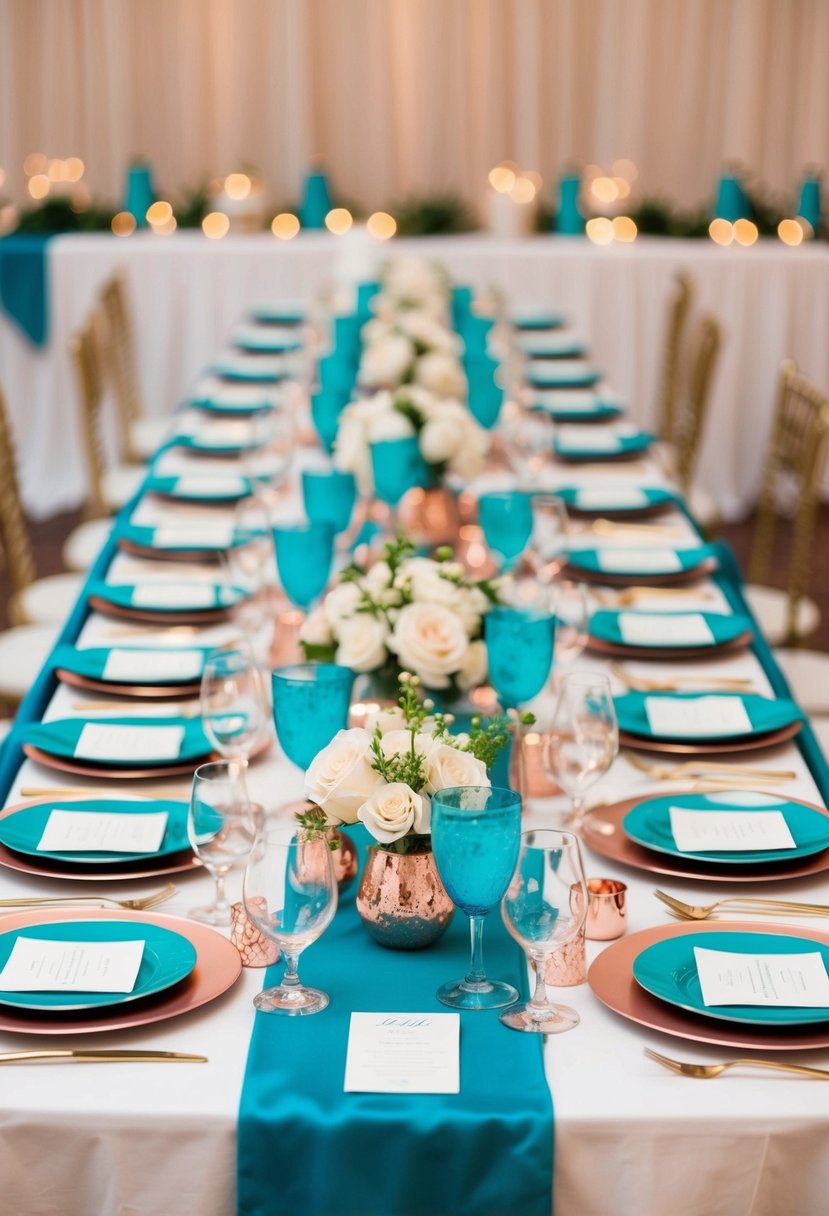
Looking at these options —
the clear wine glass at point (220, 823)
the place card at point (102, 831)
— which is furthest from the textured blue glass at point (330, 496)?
the clear wine glass at point (220, 823)

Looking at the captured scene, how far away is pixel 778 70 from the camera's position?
29.7 ft

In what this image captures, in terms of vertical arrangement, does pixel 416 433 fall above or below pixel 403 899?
above

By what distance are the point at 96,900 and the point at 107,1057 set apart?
0.96 feet

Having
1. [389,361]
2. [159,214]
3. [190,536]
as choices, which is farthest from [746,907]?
[159,214]

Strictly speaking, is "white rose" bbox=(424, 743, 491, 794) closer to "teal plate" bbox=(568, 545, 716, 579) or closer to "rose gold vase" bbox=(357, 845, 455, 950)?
"rose gold vase" bbox=(357, 845, 455, 950)

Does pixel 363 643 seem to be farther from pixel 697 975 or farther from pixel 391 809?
pixel 697 975

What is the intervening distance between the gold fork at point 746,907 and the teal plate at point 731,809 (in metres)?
0.06

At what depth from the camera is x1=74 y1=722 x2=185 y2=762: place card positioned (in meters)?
1.94

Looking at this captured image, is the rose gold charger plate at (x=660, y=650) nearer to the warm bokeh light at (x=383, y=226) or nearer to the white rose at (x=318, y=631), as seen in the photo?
the white rose at (x=318, y=631)

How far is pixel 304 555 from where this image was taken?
2.24m

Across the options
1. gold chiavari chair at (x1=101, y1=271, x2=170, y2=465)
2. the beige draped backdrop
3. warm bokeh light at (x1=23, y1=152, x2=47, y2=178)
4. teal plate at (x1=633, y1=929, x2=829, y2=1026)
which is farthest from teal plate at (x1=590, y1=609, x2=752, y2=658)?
warm bokeh light at (x1=23, y1=152, x2=47, y2=178)

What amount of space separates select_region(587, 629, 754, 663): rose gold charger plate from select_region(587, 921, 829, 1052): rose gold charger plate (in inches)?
33.9

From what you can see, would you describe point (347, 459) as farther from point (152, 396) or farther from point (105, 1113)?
point (152, 396)

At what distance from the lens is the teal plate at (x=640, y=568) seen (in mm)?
2738
